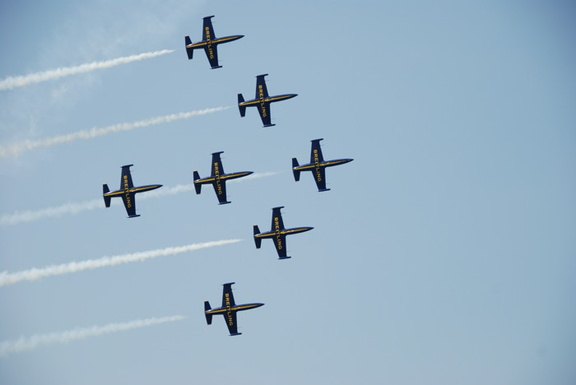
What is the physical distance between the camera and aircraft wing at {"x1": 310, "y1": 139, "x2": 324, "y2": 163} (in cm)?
12600

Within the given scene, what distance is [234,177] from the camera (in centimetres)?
12238

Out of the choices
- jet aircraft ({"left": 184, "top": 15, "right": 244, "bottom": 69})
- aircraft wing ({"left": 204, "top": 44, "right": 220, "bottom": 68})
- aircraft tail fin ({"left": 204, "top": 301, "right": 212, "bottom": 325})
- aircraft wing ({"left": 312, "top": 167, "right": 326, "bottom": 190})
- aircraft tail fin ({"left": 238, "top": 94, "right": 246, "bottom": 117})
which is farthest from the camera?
aircraft wing ({"left": 312, "top": 167, "right": 326, "bottom": 190})

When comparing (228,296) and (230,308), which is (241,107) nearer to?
(228,296)

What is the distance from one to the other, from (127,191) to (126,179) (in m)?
1.52

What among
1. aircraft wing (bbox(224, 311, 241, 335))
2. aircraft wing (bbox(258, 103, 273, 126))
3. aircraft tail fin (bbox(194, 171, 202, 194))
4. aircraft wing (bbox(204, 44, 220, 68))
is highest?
aircraft wing (bbox(204, 44, 220, 68))

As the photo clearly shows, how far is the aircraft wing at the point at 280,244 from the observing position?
125m

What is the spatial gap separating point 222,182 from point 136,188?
995 cm

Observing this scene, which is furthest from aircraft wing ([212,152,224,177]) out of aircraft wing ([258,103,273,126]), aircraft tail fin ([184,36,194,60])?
aircraft tail fin ([184,36,194,60])

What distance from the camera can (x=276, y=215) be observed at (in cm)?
12588

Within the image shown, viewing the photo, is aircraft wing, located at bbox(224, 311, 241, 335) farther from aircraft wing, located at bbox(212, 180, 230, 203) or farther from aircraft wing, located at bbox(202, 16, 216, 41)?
aircraft wing, located at bbox(202, 16, 216, 41)

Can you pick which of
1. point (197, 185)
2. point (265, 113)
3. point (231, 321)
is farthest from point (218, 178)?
point (231, 321)

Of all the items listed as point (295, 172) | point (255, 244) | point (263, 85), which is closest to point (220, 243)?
point (255, 244)

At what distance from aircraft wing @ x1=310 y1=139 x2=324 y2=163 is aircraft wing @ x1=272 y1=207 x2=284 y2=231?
23.3 feet

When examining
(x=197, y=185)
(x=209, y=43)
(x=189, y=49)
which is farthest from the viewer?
(x=209, y=43)
